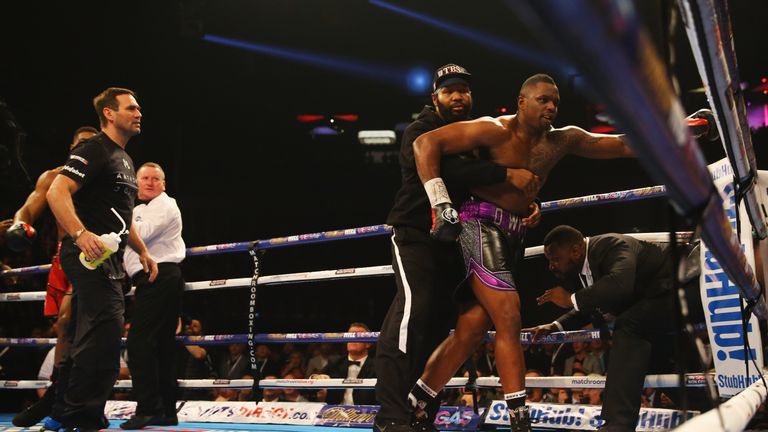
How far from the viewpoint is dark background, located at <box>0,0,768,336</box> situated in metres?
7.42

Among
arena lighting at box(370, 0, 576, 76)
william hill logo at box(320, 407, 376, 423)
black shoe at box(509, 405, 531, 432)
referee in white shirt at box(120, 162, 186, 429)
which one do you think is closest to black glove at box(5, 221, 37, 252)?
referee in white shirt at box(120, 162, 186, 429)

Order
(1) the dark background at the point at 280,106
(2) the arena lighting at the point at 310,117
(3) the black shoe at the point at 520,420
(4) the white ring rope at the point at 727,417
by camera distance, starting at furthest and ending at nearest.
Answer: (2) the arena lighting at the point at 310,117 → (1) the dark background at the point at 280,106 → (3) the black shoe at the point at 520,420 → (4) the white ring rope at the point at 727,417

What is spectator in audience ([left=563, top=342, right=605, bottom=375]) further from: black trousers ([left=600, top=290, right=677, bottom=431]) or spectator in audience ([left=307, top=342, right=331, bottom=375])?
black trousers ([left=600, top=290, right=677, bottom=431])

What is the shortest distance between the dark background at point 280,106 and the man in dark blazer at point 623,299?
514cm

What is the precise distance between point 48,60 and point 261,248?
543 centimetres

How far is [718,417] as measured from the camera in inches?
29.3

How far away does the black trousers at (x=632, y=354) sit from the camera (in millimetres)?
2172

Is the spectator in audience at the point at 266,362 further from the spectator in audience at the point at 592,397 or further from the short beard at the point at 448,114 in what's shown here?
the short beard at the point at 448,114

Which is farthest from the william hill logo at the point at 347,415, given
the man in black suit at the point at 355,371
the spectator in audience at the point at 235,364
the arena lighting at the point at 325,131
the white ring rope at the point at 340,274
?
the arena lighting at the point at 325,131

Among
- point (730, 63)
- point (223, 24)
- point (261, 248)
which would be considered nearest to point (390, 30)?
point (223, 24)

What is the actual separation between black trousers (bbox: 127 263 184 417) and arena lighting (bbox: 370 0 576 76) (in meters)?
5.72

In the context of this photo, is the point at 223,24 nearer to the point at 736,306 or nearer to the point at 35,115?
the point at 35,115

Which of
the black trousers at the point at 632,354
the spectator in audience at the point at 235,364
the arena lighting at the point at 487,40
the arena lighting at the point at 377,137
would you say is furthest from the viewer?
the arena lighting at the point at 377,137

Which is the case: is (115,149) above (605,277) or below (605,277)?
above
